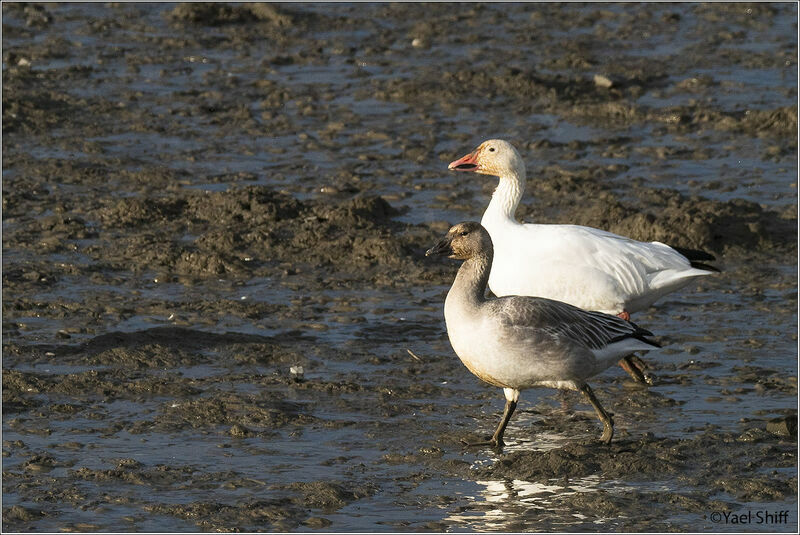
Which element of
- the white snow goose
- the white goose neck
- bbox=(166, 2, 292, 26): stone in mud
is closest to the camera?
the white snow goose

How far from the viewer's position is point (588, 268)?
10.1 meters

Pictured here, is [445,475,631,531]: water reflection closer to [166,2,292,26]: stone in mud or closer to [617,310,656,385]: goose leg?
[617,310,656,385]: goose leg

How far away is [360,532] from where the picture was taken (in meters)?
7.39

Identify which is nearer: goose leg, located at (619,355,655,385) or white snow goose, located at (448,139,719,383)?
goose leg, located at (619,355,655,385)

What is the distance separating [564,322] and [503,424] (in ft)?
2.41

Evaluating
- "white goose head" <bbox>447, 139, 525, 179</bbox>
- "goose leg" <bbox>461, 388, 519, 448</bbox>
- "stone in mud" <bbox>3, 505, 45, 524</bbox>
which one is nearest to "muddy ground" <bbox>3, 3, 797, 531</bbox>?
"stone in mud" <bbox>3, 505, 45, 524</bbox>

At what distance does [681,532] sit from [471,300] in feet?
6.53

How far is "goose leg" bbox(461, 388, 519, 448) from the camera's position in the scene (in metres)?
8.68

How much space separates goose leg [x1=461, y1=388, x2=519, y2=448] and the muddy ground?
4.7 inches

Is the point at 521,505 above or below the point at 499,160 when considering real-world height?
below

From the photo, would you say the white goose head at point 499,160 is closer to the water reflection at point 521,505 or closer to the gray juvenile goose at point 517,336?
the gray juvenile goose at point 517,336

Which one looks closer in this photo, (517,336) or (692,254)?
(517,336)

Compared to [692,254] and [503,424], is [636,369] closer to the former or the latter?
[692,254]

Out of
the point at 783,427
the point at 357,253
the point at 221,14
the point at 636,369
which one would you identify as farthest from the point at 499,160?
the point at 221,14
